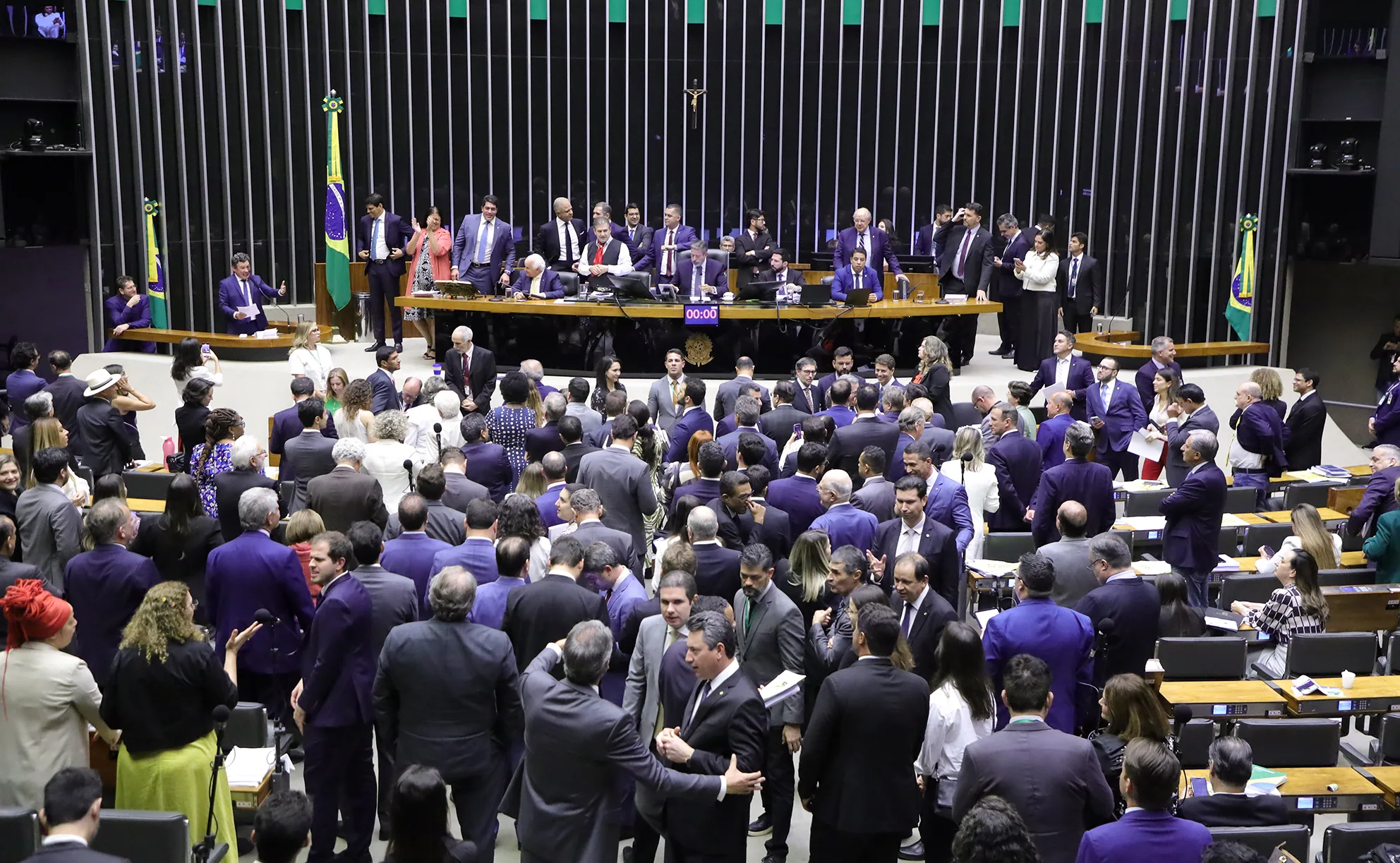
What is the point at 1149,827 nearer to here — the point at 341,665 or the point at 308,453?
the point at 341,665

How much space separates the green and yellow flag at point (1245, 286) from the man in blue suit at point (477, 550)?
11.4 m

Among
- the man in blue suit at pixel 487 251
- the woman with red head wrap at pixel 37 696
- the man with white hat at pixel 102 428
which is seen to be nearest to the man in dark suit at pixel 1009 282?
the man in blue suit at pixel 487 251

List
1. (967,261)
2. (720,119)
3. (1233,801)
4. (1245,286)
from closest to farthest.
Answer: (1233,801) → (967,261) → (1245,286) → (720,119)

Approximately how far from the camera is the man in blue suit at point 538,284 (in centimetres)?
1284

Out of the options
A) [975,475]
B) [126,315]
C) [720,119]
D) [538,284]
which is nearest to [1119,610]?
[975,475]

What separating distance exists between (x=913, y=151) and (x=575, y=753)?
14.1m

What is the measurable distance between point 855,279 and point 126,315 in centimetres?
751

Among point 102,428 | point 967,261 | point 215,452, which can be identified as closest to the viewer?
point 215,452

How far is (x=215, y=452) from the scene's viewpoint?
7.18 metres

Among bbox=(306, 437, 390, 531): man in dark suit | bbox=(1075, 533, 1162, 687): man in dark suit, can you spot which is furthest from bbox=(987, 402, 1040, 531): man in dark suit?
bbox=(306, 437, 390, 531): man in dark suit

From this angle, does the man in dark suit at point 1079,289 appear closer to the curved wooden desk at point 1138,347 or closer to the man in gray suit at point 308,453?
the curved wooden desk at point 1138,347

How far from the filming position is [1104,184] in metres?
16.1

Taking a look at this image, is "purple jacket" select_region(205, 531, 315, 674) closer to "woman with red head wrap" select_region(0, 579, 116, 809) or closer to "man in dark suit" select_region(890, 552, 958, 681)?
"woman with red head wrap" select_region(0, 579, 116, 809)

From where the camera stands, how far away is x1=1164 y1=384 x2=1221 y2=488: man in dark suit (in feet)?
28.7
